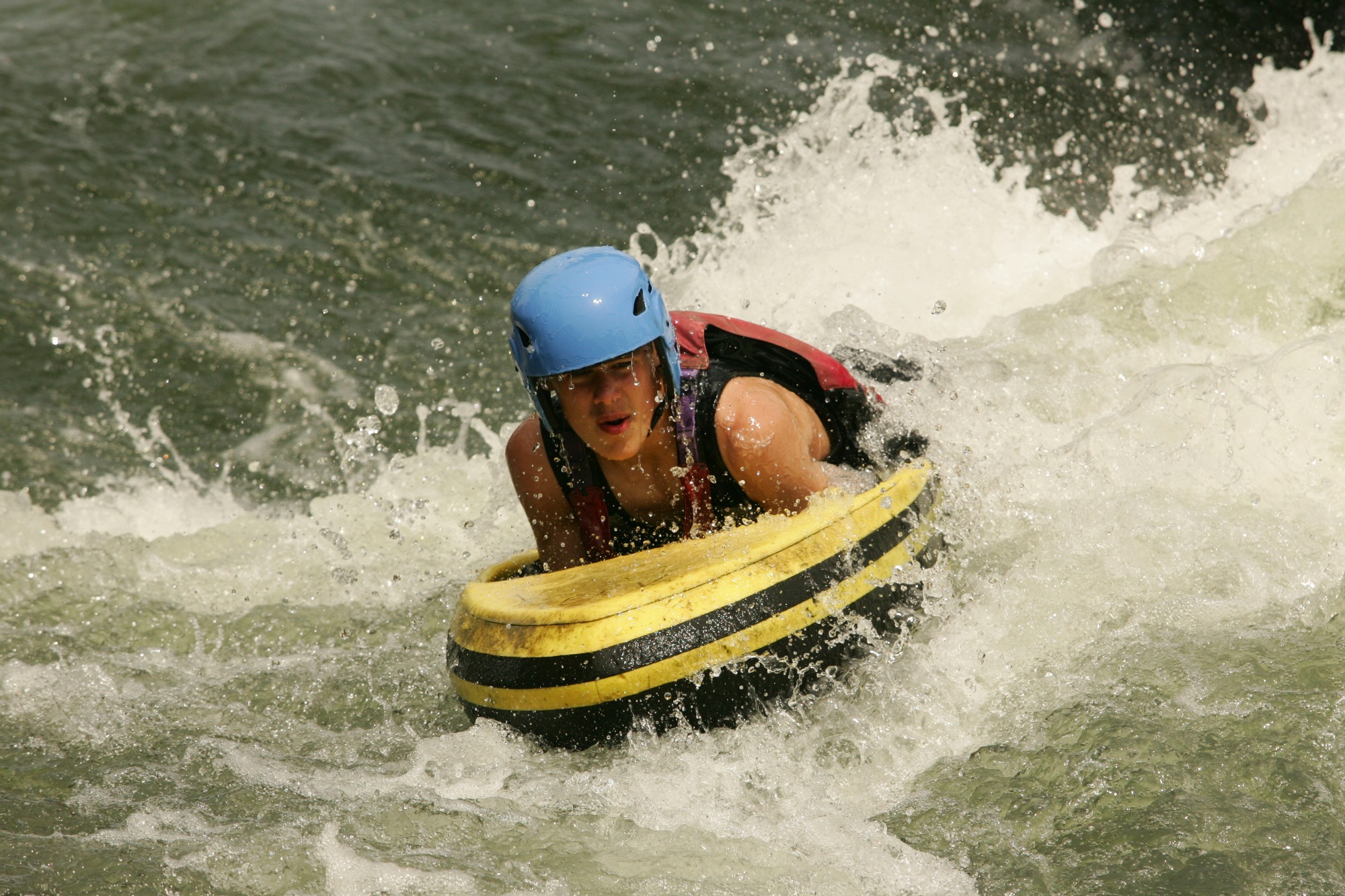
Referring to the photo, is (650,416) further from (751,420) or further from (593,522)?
(593,522)

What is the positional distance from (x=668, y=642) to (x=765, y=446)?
0.59 m

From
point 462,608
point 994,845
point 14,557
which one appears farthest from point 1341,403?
point 14,557

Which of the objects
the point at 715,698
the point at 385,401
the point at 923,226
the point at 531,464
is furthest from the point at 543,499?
the point at 923,226

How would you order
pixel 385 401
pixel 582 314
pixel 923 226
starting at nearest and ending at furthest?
pixel 582 314
pixel 385 401
pixel 923 226

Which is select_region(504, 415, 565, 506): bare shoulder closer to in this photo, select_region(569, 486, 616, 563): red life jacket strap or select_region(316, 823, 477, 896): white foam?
select_region(569, 486, 616, 563): red life jacket strap

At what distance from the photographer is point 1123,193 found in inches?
292

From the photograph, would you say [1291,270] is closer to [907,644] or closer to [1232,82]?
[1232,82]

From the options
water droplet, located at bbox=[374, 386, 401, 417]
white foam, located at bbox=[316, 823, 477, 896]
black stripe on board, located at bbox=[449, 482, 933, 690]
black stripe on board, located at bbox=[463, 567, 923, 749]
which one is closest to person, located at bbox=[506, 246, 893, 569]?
black stripe on board, located at bbox=[449, 482, 933, 690]

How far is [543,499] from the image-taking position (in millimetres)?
3557

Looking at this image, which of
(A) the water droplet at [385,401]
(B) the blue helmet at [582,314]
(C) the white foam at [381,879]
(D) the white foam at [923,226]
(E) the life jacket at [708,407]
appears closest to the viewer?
(C) the white foam at [381,879]

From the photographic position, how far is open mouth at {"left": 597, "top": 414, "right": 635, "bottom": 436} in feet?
10.2

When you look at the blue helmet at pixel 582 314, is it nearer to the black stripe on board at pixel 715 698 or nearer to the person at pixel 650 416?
the person at pixel 650 416

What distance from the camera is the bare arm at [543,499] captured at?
3.51m

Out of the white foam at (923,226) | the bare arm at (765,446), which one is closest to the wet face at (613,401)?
the bare arm at (765,446)
